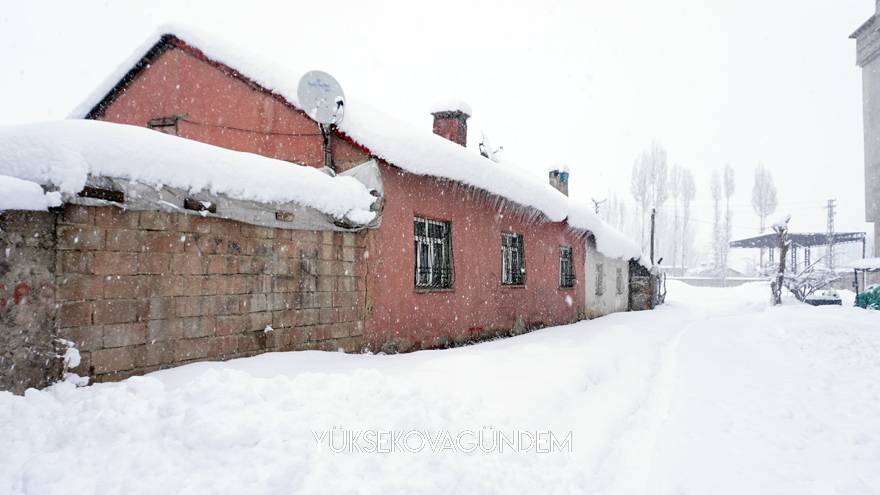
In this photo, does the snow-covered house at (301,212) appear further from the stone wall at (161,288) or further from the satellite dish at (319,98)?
the satellite dish at (319,98)

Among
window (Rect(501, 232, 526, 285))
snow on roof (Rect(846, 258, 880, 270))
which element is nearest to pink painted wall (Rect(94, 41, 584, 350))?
window (Rect(501, 232, 526, 285))

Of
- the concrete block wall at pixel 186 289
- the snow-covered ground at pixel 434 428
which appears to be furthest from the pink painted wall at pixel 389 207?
the snow-covered ground at pixel 434 428

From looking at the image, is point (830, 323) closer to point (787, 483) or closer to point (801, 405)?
point (801, 405)

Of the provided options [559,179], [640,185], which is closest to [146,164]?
[559,179]

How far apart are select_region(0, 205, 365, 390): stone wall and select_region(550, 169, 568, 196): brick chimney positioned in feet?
47.5

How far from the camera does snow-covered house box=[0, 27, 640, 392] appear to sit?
4555mm

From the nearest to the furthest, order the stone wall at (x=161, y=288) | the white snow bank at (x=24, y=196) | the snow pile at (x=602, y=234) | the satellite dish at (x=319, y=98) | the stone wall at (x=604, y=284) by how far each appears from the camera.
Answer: the white snow bank at (x=24, y=196)
the stone wall at (x=161, y=288)
the satellite dish at (x=319, y=98)
the snow pile at (x=602, y=234)
the stone wall at (x=604, y=284)

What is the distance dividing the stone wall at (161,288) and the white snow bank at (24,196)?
0.15 metres

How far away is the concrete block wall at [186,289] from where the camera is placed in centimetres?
429

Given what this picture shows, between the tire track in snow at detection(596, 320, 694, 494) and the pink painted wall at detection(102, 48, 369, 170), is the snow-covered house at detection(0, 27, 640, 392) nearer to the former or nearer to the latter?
the pink painted wall at detection(102, 48, 369, 170)

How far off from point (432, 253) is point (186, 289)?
4.68m

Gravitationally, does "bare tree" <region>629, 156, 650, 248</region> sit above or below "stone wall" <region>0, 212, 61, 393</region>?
above

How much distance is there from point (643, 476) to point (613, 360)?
4339mm

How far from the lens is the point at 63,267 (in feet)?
13.7
